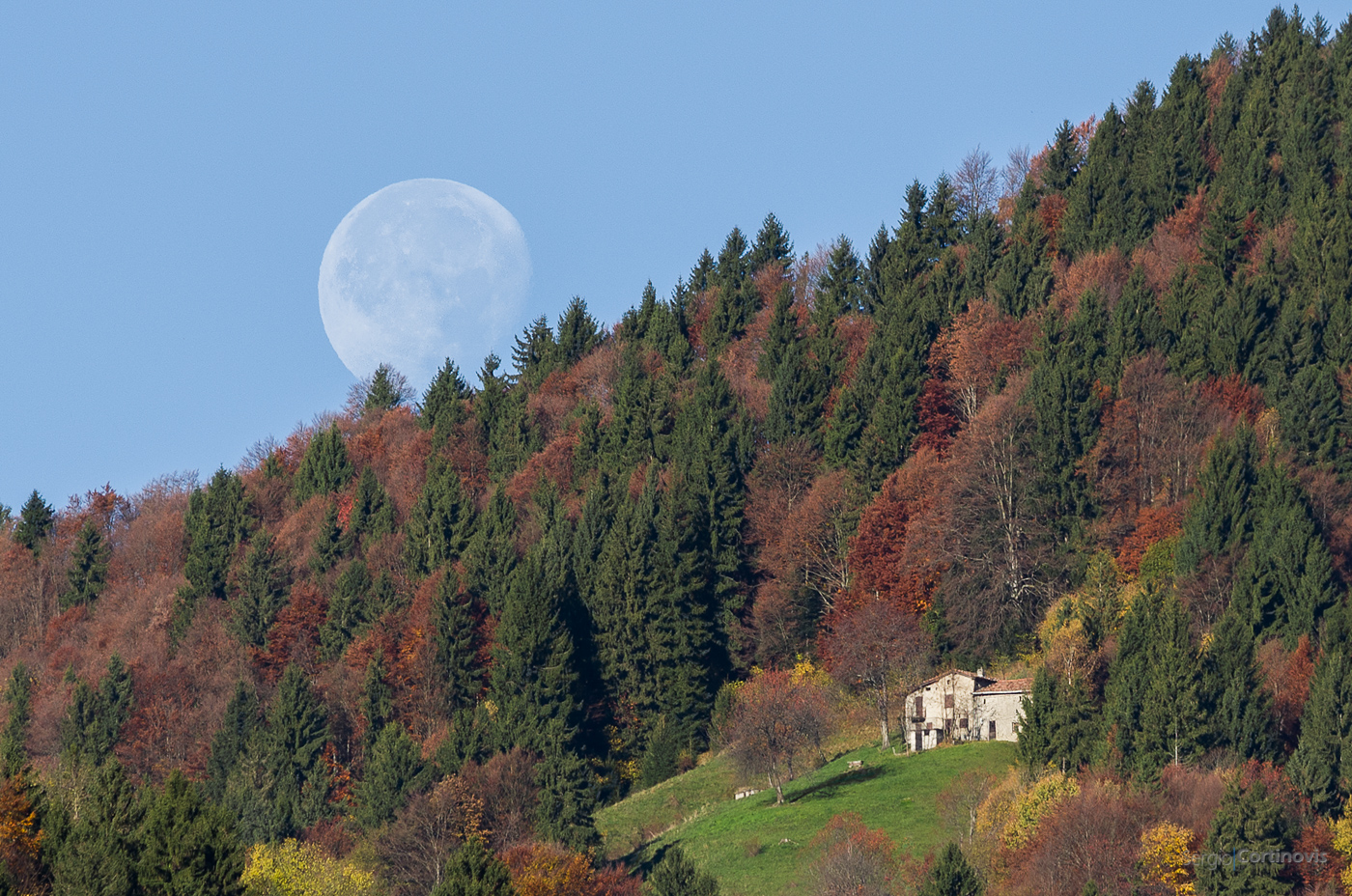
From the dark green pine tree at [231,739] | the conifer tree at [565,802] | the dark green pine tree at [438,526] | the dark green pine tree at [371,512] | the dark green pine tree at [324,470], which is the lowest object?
the conifer tree at [565,802]

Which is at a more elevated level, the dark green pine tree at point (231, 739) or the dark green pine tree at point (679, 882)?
the dark green pine tree at point (231, 739)

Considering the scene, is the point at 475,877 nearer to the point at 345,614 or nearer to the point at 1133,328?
the point at 345,614

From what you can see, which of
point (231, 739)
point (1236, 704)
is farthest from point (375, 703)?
point (1236, 704)

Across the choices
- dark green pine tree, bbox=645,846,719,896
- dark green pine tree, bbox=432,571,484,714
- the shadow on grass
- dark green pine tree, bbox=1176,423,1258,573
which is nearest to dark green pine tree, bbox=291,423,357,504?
dark green pine tree, bbox=432,571,484,714

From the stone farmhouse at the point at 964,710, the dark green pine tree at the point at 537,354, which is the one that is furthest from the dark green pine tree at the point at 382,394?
the stone farmhouse at the point at 964,710

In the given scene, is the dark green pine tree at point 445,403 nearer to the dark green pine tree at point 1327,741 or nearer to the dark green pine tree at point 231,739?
the dark green pine tree at point 231,739

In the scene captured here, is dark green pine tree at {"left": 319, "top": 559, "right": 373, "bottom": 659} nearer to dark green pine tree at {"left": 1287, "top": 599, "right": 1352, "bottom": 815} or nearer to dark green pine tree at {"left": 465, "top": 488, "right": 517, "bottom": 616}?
dark green pine tree at {"left": 465, "top": 488, "right": 517, "bottom": 616}

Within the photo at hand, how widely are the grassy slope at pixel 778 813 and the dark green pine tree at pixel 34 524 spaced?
64.6 m

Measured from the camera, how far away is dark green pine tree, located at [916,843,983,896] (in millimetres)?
57625

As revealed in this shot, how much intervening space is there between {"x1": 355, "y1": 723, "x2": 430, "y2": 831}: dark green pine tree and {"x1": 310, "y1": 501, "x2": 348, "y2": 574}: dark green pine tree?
27741 millimetres

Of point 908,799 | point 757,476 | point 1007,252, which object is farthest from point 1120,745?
point 1007,252

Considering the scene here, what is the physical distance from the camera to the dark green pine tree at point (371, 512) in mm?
114250

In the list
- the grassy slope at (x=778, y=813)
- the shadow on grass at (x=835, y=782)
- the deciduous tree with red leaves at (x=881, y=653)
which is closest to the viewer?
the grassy slope at (x=778, y=813)

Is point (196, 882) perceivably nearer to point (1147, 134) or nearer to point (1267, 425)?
point (1267, 425)
